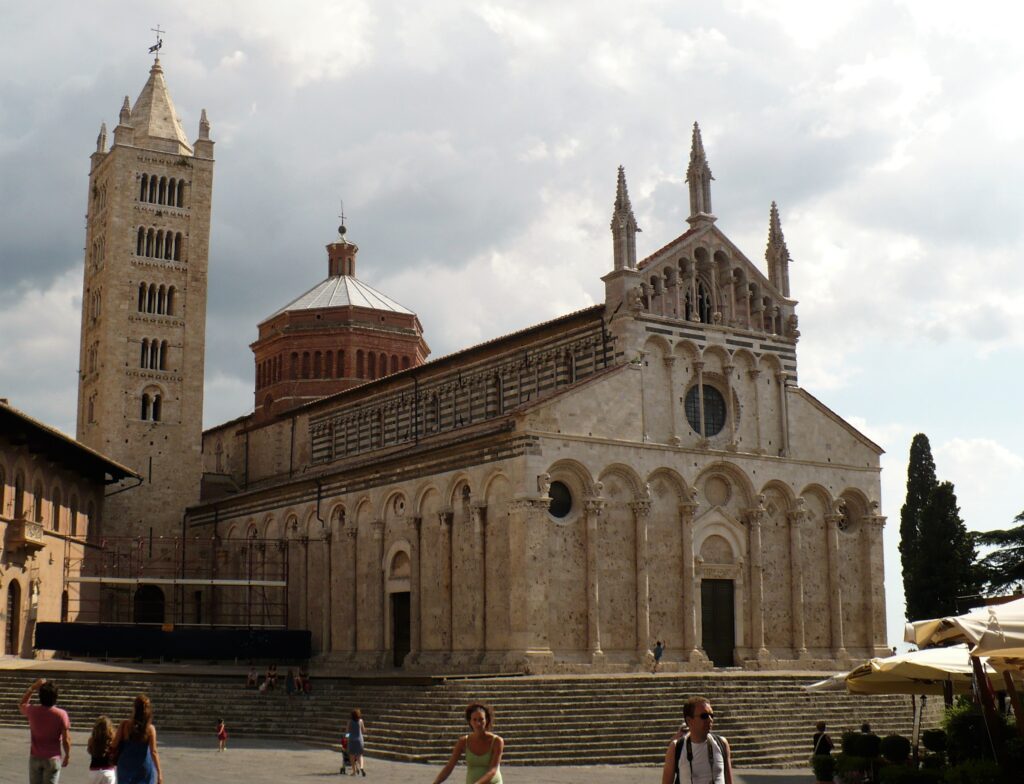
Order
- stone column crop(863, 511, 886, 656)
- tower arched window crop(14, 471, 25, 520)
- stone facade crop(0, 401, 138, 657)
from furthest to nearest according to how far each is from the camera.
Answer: stone column crop(863, 511, 886, 656)
tower arched window crop(14, 471, 25, 520)
stone facade crop(0, 401, 138, 657)

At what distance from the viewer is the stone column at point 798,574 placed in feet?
126

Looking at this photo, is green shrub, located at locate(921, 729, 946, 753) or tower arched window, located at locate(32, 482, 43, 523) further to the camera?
tower arched window, located at locate(32, 482, 43, 523)

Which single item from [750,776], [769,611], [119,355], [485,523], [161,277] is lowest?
[750,776]

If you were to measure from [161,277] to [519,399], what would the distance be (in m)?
19.1

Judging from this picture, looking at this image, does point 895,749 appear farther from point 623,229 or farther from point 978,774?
point 623,229

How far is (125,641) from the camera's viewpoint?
41656 mm

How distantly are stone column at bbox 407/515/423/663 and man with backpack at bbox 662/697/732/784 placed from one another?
94.2 feet

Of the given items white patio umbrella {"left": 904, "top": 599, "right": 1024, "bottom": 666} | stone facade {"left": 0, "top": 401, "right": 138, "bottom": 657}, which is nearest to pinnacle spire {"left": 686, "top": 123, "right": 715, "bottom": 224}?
stone facade {"left": 0, "top": 401, "right": 138, "bottom": 657}

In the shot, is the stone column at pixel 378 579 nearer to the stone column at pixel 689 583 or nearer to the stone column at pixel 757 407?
the stone column at pixel 689 583

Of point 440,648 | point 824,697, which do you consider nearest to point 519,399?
point 440,648

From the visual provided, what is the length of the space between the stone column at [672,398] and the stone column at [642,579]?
2097mm

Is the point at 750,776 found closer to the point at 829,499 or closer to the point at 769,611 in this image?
the point at 769,611

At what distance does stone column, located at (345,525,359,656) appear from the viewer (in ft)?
136

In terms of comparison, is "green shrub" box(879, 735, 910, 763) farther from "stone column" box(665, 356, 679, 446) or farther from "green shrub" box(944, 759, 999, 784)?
"stone column" box(665, 356, 679, 446)
